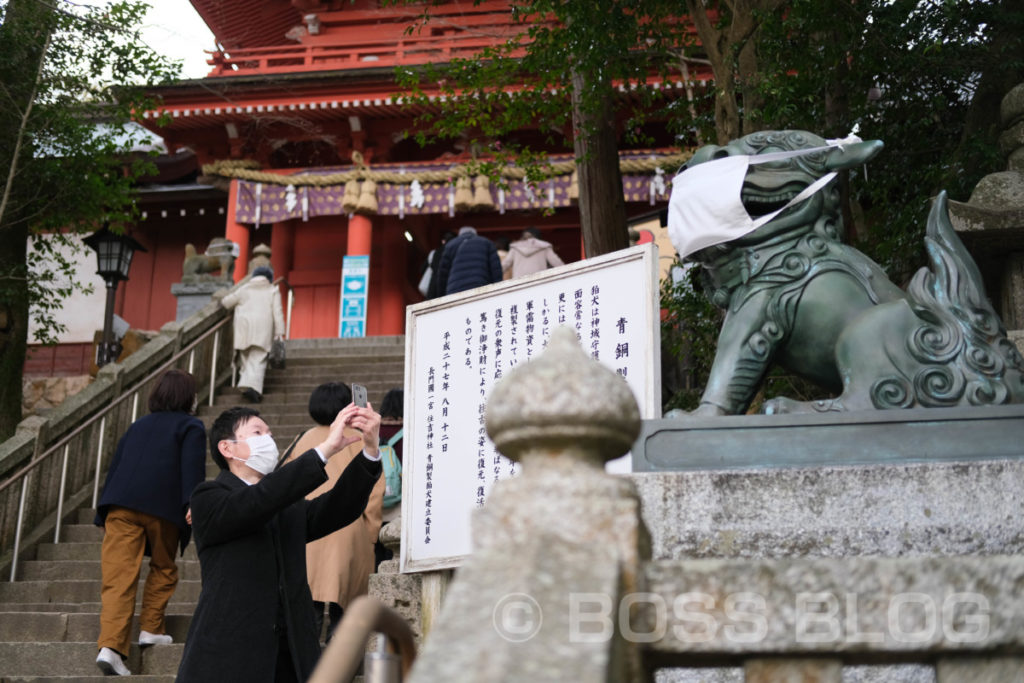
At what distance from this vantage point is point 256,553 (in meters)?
3.83

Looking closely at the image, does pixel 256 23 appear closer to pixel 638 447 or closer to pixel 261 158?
pixel 261 158

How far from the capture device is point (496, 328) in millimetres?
5691

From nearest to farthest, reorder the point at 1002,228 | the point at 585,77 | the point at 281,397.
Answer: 1. the point at 1002,228
2. the point at 585,77
3. the point at 281,397

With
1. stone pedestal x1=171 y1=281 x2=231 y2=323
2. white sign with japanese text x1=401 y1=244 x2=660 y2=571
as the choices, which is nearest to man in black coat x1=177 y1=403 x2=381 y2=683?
white sign with japanese text x1=401 y1=244 x2=660 y2=571

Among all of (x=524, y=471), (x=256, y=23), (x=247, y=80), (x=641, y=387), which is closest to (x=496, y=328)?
(x=641, y=387)

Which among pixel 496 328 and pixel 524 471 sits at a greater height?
pixel 496 328

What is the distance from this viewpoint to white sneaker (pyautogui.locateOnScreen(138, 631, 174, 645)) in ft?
19.9

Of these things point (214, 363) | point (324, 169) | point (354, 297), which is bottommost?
point (214, 363)

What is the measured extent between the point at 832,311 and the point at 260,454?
2112 millimetres

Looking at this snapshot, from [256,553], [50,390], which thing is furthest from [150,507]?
[50,390]

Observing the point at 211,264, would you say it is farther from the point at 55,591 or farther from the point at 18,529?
the point at 55,591

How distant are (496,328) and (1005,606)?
3911 mm

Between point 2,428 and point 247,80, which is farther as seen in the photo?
point 247,80

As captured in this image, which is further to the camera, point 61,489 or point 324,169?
point 324,169
